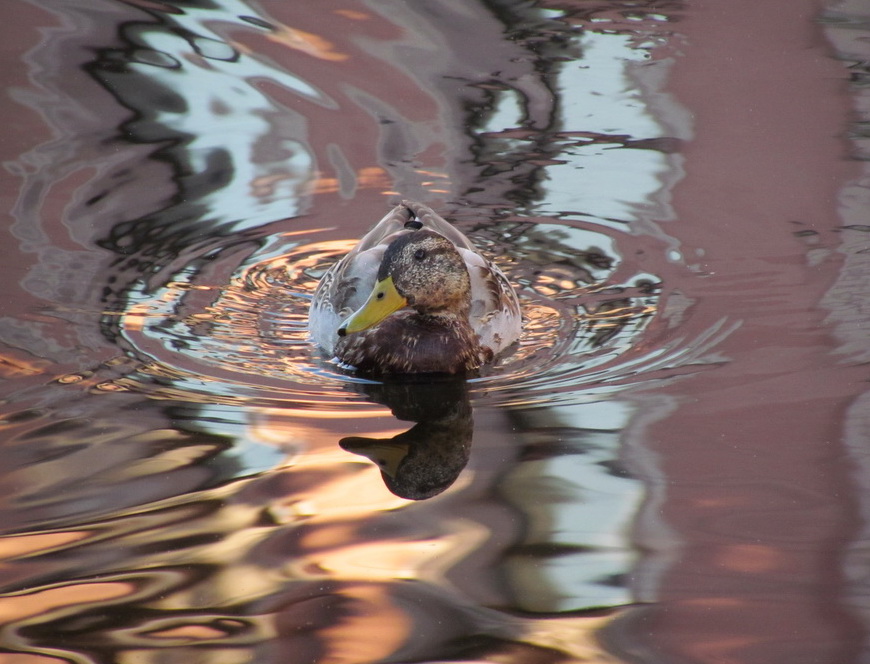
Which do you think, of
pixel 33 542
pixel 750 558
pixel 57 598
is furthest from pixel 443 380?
pixel 57 598

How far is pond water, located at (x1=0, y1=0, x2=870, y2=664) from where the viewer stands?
4.27 m

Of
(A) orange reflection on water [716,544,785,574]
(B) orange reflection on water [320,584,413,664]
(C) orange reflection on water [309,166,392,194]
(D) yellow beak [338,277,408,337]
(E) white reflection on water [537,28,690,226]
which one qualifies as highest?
(B) orange reflection on water [320,584,413,664]

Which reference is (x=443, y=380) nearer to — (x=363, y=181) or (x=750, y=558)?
(x=750, y=558)

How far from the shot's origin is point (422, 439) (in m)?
5.62

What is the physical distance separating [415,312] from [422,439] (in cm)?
134

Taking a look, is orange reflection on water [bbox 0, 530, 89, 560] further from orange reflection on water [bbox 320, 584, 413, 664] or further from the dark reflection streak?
the dark reflection streak

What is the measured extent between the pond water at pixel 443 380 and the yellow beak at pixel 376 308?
284 mm

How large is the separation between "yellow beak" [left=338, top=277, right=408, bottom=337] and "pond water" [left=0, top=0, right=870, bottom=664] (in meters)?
0.28

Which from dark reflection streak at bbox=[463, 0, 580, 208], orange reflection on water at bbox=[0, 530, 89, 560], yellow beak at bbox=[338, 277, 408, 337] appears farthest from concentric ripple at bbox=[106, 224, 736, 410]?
orange reflection on water at bbox=[0, 530, 89, 560]

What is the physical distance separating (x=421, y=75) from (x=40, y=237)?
4003 millimetres

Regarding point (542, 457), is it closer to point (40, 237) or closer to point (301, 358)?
point (301, 358)

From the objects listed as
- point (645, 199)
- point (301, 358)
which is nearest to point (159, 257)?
point (301, 358)

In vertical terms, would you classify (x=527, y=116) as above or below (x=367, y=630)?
below

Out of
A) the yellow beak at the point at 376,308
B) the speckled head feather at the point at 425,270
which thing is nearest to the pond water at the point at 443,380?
the yellow beak at the point at 376,308
